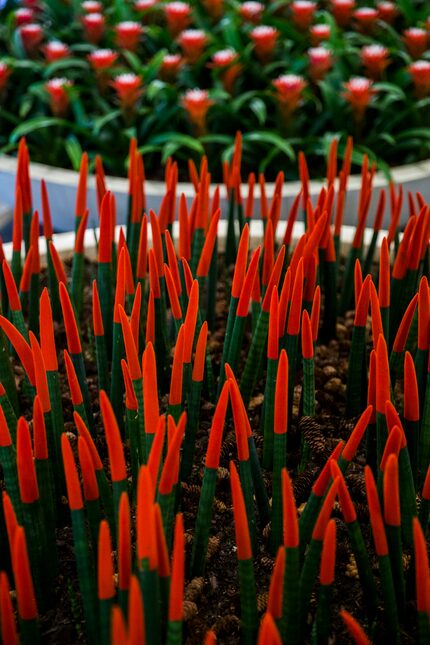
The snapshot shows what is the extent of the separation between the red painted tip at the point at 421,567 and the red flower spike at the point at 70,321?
0.24 metres

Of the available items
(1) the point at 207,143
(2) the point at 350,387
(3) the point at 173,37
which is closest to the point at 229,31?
(3) the point at 173,37

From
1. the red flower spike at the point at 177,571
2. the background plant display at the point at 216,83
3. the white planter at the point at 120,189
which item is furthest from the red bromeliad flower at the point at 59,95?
the red flower spike at the point at 177,571

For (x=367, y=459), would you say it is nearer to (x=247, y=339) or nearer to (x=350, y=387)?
(x=350, y=387)

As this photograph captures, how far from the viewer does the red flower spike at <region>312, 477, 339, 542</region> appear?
410mm

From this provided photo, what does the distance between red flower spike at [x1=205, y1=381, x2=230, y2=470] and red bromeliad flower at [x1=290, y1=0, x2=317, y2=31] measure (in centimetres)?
156

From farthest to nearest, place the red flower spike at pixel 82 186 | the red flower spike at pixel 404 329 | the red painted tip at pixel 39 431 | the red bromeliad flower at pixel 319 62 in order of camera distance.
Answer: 1. the red bromeliad flower at pixel 319 62
2. the red flower spike at pixel 82 186
3. the red flower spike at pixel 404 329
4. the red painted tip at pixel 39 431

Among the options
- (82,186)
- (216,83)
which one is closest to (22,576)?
(82,186)

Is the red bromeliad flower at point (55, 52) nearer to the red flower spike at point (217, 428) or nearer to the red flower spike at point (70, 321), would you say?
the red flower spike at point (70, 321)

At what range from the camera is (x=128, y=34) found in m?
1.72

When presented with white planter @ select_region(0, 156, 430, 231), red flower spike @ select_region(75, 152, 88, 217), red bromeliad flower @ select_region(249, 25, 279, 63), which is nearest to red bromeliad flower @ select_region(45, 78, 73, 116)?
white planter @ select_region(0, 156, 430, 231)

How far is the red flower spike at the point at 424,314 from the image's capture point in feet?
1.70

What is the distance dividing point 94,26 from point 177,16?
0.60 ft

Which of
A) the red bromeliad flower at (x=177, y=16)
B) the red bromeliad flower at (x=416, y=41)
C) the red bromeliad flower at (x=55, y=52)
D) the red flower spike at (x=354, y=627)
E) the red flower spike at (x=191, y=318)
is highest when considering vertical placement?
the red bromeliad flower at (x=177, y=16)

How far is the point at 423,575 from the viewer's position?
40 centimetres
